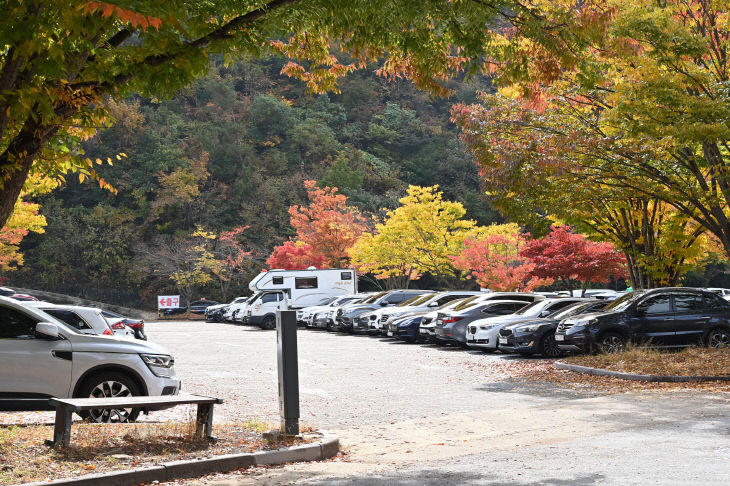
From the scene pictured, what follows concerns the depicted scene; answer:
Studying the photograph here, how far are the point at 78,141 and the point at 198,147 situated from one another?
63.6 metres

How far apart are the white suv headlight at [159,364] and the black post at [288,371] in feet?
7.01

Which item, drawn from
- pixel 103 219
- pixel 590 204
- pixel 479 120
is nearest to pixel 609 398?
pixel 479 120

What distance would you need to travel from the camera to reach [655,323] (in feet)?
60.4

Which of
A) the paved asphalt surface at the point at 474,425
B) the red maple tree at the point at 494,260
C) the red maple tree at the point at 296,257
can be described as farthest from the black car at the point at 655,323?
the red maple tree at the point at 296,257

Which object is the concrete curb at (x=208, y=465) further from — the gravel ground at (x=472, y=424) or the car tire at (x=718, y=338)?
the car tire at (x=718, y=338)

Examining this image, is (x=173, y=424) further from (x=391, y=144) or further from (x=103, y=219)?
(x=391, y=144)

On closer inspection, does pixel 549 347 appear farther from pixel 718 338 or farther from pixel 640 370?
pixel 640 370

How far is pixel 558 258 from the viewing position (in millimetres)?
34969

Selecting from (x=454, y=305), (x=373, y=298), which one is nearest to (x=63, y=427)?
(x=454, y=305)

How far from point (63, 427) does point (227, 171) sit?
66688 millimetres

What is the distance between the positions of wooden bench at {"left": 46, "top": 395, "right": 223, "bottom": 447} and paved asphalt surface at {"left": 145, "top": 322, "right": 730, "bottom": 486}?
3.73 ft

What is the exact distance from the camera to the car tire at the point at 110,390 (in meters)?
9.99

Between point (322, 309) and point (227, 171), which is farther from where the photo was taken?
→ point (227, 171)

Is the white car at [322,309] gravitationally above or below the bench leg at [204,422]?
above
